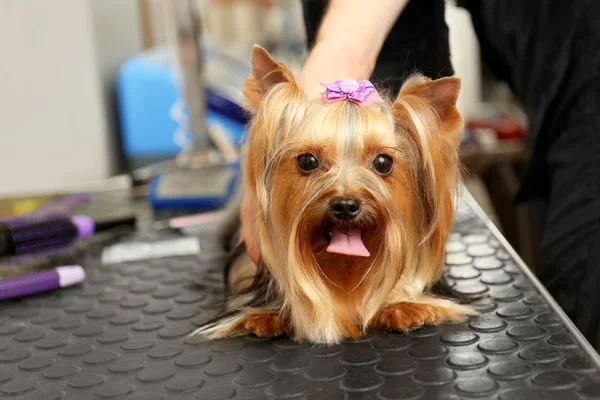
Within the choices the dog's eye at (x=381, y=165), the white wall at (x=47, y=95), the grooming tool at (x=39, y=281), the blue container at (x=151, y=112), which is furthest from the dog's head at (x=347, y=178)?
the blue container at (x=151, y=112)

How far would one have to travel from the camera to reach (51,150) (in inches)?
75.4

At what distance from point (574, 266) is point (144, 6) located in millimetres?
2030

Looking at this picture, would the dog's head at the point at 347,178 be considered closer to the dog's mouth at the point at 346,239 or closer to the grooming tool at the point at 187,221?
the dog's mouth at the point at 346,239

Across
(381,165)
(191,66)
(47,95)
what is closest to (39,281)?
(381,165)

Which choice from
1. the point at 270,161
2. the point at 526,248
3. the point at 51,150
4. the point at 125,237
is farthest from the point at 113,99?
the point at 270,161

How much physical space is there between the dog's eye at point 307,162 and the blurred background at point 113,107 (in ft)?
2.78

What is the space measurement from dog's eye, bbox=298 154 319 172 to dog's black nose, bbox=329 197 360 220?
6cm

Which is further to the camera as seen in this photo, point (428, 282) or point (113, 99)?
point (113, 99)

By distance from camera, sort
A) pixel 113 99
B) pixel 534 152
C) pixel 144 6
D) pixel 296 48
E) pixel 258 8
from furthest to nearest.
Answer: pixel 258 8 < pixel 296 48 < pixel 144 6 < pixel 113 99 < pixel 534 152

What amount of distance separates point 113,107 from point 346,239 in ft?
4.93

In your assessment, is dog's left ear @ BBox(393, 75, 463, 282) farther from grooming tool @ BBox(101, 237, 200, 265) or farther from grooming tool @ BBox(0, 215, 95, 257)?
grooming tool @ BBox(0, 215, 95, 257)

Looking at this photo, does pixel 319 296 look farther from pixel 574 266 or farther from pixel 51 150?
pixel 51 150

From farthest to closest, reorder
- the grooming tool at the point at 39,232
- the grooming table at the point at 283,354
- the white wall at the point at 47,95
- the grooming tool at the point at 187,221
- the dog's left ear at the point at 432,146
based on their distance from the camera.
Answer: the white wall at the point at 47,95 → the grooming tool at the point at 187,221 → the grooming tool at the point at 39,232 → the dog's left ear at the point at 432,146 → the grooming table at the point at 283,354

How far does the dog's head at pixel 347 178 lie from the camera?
825 mm
